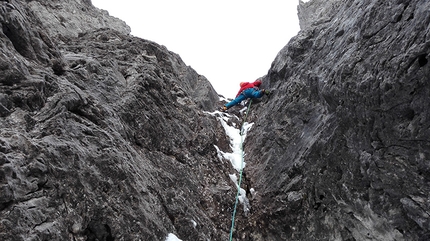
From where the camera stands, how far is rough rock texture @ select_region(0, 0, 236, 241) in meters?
5.89

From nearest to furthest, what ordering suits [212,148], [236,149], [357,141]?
[357,141] → [212,148] → [236,149]

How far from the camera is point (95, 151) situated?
755 cm

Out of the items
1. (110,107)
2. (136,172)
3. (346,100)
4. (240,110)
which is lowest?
(136,172)

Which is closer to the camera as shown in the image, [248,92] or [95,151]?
[95,151]

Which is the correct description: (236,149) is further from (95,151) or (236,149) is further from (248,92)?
(95,151)

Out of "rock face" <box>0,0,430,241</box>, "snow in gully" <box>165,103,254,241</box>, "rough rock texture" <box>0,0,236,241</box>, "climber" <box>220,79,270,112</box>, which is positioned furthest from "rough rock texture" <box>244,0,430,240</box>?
"climber" <box>220,79,270,112</box>

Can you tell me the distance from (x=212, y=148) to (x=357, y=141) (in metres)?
6.10

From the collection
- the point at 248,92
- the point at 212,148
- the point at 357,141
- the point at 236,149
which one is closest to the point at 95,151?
the point at 212,148

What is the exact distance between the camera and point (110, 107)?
383 inches

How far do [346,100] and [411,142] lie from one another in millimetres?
2136

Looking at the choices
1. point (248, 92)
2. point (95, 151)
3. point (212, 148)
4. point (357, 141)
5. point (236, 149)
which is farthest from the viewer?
point (248, 92)

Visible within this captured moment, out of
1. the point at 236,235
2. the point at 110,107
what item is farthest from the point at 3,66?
the point at 236,235

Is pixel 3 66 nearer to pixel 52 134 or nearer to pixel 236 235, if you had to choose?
pixel 52 134

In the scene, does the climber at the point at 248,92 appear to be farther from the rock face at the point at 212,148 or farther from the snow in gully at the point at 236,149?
the rock face at the point at 212,148
